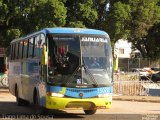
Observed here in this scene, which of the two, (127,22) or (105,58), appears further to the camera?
(127,22)

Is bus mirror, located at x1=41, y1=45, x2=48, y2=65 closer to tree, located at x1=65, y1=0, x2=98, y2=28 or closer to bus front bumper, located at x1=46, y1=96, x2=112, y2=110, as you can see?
bus front bumper, located at x1=46, y1=96, x2=112, y2=110

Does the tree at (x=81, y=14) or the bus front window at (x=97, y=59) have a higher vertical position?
the tree at (x=81, y=14)

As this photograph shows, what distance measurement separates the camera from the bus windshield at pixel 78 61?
16.7m

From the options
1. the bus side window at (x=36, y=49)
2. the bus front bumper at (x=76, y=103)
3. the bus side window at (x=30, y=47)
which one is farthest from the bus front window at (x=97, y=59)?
the bus side window at (x=30, y=47)

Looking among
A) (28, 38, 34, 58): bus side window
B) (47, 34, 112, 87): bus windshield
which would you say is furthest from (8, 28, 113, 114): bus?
(28, 38, 34, 58): bus side window

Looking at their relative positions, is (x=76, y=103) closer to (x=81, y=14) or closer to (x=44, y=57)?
(x=44, y=57)

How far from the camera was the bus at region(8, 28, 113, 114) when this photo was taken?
16.5 metres

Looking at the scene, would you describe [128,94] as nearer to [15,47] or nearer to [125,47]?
[15,47]

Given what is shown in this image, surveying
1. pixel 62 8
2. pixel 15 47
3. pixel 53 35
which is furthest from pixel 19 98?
pixel 62 8

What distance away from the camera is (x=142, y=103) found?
24.9m

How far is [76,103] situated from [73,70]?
115 centimetres

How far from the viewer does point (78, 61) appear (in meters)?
16.9

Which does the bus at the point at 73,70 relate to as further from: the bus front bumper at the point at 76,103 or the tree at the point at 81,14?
the tree at the point at 81,14

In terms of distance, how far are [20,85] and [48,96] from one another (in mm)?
5215
